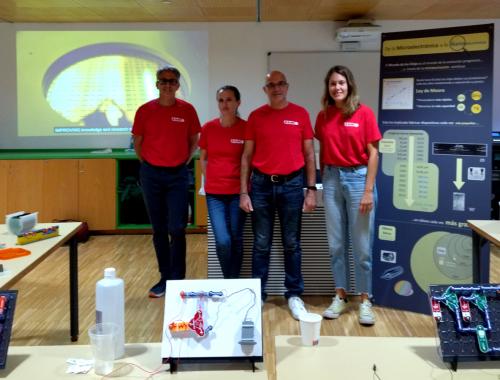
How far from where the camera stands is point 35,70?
5.59 m

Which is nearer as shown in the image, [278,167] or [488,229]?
[488,229]

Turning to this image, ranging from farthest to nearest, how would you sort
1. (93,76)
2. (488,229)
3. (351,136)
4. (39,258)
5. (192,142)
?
(93,76)
(192,142)
(351,136)
(488,229)
(39,258)

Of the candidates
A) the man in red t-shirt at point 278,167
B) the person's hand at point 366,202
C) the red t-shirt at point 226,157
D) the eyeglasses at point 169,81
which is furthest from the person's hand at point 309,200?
the eyeglasses at point 169,81

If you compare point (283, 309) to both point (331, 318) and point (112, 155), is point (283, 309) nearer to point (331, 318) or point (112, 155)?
point (331, 318)

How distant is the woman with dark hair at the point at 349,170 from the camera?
9.25 feet

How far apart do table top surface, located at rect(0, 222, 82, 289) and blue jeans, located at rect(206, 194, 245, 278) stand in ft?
2.69

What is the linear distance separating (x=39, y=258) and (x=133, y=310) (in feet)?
4.18

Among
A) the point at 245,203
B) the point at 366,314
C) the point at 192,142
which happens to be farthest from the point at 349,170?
the point at 192,142

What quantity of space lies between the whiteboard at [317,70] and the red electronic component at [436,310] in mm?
4392

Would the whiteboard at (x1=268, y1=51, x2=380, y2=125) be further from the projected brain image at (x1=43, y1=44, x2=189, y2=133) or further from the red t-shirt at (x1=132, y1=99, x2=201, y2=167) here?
the red t-shirt at (x1=132, y1=99, x2=201, y2=167)

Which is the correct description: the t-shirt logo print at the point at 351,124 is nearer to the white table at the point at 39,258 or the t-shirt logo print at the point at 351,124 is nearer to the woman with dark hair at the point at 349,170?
the woman with dark hair at the point at 349,170

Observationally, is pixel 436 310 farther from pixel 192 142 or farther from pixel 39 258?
pixel 192 142

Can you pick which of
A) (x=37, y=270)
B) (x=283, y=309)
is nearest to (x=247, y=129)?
(x=283, y=309)

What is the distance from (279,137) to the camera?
2.88 m
